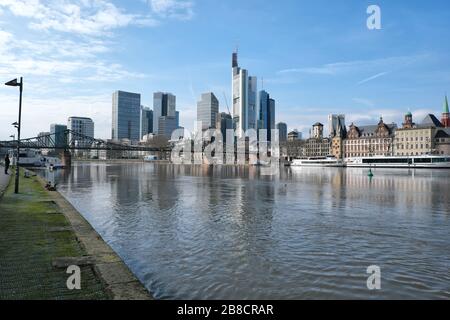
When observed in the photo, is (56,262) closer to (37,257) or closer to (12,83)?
(37,257)

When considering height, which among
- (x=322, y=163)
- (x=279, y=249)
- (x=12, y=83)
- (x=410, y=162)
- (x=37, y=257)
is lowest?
(x=279, y=249)

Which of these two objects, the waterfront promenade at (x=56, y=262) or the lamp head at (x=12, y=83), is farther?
the lamp head at (x=12, y=83)

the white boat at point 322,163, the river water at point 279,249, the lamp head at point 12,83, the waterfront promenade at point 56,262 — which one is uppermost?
the lamp head at point 12,83

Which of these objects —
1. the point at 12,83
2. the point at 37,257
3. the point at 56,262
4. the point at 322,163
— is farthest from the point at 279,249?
the point at 322,163

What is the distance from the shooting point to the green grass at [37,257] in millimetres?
8577

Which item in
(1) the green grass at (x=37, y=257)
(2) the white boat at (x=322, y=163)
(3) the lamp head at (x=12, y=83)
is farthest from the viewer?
(2) the white boat at (x=322, y=163)

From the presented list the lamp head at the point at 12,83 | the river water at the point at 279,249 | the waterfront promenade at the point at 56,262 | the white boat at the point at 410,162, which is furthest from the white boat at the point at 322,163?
the waterfront promenade at the point at 56,262

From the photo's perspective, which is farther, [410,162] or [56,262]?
[410,162]

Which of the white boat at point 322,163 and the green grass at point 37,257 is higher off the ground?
the white boat at point 322,163

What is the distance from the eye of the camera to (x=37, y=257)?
37.0 ft

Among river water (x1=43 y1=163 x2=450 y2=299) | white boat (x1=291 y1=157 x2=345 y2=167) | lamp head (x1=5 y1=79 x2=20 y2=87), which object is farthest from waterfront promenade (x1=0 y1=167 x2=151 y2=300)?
white boat (x1=291 y1=157 x2=345 y2=167)

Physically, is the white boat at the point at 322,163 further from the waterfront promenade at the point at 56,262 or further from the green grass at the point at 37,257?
the waterfront promenade at the point at 56,262

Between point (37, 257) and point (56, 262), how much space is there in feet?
3.55
